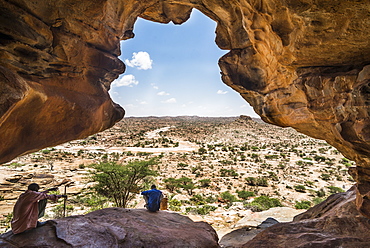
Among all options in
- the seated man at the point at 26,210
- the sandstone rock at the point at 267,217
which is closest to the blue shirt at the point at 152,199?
the seated man at the point at 26,210

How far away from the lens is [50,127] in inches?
318

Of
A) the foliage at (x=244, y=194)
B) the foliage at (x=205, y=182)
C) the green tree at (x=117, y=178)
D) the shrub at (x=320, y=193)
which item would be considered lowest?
the shrub at (x=320, y=193)

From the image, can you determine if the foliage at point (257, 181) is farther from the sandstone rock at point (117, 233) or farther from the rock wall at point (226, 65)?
the sandstone rock at point (117, 233)

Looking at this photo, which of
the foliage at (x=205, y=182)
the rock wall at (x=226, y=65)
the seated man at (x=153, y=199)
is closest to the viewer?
the rock wall at (x=226, y=65)

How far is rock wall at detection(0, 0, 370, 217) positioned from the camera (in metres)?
4.99

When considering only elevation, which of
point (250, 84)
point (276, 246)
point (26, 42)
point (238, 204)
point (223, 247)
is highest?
point (26, 42)

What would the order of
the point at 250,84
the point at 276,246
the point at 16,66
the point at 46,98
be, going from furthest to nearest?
the point at 250,84 < the point at 46,98 < the point at 16,66 < the point at 276,246

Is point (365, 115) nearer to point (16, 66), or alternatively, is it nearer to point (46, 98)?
point (46, 98)

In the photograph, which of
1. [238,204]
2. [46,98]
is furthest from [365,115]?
[238,204]

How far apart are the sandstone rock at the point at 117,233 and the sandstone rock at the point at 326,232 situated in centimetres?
194

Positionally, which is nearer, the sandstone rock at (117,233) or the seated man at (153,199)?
the sandstone rock at (117,233)

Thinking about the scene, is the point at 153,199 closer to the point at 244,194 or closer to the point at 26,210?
the point at 26,210

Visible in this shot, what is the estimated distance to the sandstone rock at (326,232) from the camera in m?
5.66

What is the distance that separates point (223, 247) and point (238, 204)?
9.77 meters
